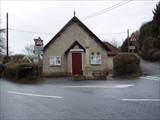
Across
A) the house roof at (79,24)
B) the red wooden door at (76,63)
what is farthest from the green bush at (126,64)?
the house roof at (79,24)

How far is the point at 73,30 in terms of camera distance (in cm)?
4247

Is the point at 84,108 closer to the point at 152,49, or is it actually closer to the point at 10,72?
the point at 10,72

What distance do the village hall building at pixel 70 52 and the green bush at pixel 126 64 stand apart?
813 centimetres

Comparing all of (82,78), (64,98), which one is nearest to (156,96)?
(64,98)

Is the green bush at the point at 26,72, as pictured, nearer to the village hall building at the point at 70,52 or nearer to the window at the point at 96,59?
the village hall building at the point at 70,52

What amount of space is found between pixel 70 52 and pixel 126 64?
9.56 m

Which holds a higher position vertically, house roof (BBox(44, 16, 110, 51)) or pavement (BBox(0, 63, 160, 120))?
house roof (BBox(44, 16, 110, 51))

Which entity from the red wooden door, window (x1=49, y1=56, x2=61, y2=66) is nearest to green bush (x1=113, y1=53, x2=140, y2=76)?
the red wooden door

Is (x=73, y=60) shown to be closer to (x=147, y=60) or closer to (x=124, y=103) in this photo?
(x=147, y=60)

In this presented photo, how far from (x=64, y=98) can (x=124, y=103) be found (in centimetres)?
315

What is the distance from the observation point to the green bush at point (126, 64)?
3344cm

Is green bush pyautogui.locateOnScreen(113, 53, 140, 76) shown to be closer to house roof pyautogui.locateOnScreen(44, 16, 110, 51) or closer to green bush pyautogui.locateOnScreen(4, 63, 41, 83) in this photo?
green bush pyautogui.locateOnScreen(4, 63, 41, 83)

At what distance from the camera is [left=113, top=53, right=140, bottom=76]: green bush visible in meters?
33.4

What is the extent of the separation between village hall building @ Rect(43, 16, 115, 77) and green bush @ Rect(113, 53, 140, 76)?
8.13m
